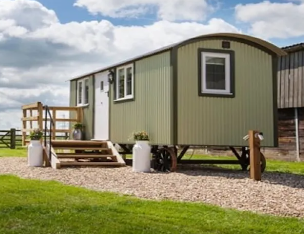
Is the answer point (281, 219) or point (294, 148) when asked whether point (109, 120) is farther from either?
point (281, 219)

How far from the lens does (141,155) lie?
11.3 metres

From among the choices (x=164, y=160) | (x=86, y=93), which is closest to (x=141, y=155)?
(x=164, y=160)

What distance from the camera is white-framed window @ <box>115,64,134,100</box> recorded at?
13.4 m

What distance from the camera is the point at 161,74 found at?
38.2 ft

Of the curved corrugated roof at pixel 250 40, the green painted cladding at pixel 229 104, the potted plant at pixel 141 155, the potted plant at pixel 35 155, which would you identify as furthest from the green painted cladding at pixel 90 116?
the curved corrugated roof at pixel 250 40

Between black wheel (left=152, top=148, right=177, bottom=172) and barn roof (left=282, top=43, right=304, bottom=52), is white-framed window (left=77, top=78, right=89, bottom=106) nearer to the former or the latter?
black wheel (left=152, top=148, right=177, bottom=172)

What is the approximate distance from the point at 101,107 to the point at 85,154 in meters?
2.56

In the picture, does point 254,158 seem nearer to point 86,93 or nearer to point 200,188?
point 200,188

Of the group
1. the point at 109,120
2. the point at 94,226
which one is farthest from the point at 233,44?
the point at 94,226

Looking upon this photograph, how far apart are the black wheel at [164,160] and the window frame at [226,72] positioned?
1614 mm

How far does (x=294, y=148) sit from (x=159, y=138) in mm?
7493

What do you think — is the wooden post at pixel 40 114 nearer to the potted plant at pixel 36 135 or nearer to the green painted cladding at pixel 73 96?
the potted plant at pixel 36 135

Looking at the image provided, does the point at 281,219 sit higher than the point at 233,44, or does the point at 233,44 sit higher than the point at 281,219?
the point at 233,44

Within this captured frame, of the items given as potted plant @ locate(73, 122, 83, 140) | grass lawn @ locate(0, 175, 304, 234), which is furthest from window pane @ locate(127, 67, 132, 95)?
grass lawn @ locate(0, 175, 304, 234)
